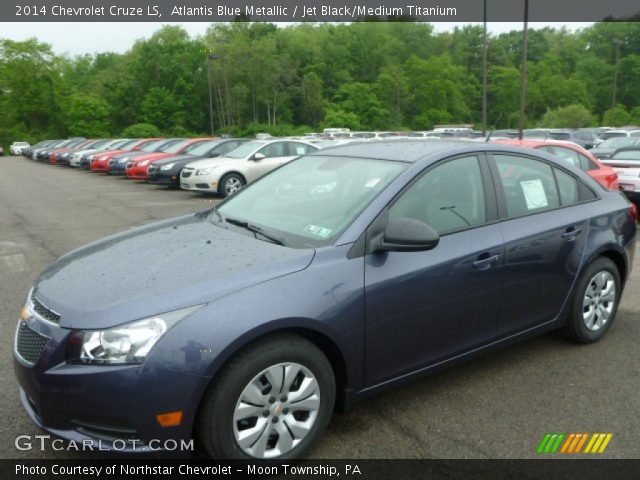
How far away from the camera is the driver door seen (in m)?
2.98

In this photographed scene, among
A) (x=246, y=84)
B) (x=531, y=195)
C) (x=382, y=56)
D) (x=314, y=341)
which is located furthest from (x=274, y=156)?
(x=382, y=56)

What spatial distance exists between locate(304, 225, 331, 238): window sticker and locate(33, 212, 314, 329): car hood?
8.0 inches

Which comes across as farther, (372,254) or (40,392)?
(372,254)

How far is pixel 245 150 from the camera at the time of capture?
15.0 meters

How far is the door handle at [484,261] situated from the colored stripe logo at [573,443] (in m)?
0.99

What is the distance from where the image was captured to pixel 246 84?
7131cm

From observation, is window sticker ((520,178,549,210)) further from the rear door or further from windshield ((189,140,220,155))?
windshield ((189,140,220,155))

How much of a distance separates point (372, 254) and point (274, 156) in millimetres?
12112

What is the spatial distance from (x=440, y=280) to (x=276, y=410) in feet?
3.84

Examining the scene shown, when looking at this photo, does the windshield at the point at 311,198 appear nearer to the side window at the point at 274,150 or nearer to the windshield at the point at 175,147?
the side window at the point at 274,150

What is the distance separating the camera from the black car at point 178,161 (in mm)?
15812

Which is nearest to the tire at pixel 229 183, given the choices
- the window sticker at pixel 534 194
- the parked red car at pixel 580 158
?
the parked red car at pixel 580 158

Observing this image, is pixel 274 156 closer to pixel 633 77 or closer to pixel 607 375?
pixel 607 375

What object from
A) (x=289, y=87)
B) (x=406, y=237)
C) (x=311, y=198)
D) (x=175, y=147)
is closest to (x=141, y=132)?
(x=289, y=87)
